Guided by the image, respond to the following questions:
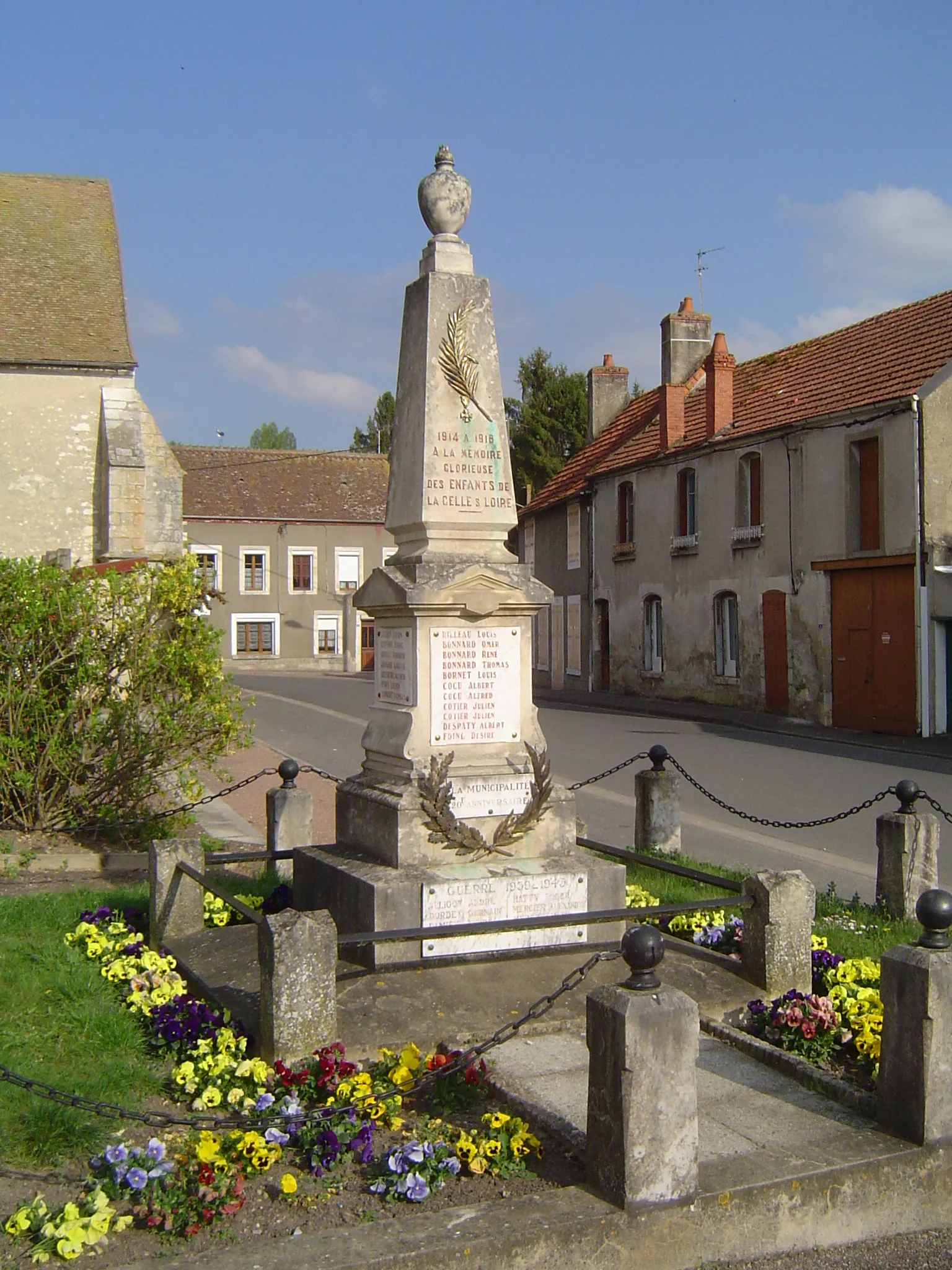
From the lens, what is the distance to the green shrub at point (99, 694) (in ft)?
32.9

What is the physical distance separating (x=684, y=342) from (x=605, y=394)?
5.90 metres

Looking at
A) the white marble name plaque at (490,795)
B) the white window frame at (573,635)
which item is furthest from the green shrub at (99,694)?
the white window frame at (573,635)

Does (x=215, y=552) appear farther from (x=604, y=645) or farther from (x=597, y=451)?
(x=604, y=645)

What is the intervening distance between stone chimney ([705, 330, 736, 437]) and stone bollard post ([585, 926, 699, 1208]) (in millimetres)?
23869

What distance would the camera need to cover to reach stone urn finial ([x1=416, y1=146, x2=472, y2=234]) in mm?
7078

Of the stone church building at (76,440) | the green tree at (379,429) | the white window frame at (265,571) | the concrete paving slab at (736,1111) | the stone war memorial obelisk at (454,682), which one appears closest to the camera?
the concrete paving slab at (736,1111)

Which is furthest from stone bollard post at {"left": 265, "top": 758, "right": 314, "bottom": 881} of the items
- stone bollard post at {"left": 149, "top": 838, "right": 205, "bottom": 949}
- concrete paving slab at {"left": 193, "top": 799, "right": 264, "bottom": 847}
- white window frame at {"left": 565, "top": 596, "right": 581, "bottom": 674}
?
white window frame at {"left": 565, "top": 596, "right": 581, "bottom": 674}

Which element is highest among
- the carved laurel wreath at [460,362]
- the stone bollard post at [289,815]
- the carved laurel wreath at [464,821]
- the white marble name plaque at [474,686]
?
the carved laurel wreath at [460,362]

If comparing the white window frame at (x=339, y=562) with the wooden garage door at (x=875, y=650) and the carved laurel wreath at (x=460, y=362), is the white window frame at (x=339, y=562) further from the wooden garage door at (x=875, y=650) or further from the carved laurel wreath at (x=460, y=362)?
the carved laurel wreath at (x=460, y=362)

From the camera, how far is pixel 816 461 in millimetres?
23047

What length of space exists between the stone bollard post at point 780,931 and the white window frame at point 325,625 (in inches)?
1814

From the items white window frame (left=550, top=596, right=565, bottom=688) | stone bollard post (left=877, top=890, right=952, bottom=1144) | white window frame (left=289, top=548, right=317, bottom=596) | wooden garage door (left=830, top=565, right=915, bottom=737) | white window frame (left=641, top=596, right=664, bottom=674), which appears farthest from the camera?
white window frame (left=289, top=548, right=317, bottom=596)

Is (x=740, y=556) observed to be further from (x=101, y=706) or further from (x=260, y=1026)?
(x=260, y=1026)

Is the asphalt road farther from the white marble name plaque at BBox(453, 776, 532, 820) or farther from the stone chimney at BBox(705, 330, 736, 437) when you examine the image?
the stone chimney at BBox(705, 330, 736, 437)
